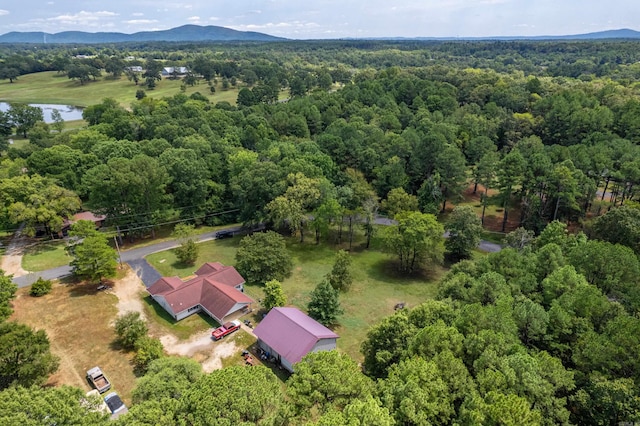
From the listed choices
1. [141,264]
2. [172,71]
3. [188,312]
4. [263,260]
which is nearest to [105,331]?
A: [188,312]

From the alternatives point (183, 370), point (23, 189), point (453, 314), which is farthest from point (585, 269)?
point (23, 189)

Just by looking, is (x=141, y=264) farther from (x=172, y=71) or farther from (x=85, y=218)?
(x=172, y=71)

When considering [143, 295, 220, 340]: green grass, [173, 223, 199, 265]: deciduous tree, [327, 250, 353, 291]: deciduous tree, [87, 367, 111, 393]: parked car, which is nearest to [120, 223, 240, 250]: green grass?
[173, 223, 199, 265]: deciduous tree

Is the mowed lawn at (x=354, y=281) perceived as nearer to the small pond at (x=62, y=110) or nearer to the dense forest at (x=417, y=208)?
the dense forest at (x=417, y=208)

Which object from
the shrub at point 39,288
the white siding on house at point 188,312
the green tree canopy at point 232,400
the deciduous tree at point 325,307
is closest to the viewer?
the green tree canopy at point 232,400

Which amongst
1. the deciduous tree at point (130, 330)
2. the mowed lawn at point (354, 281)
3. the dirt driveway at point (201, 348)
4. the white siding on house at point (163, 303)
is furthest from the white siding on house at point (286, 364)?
the white siding on house at point (163, 303)
